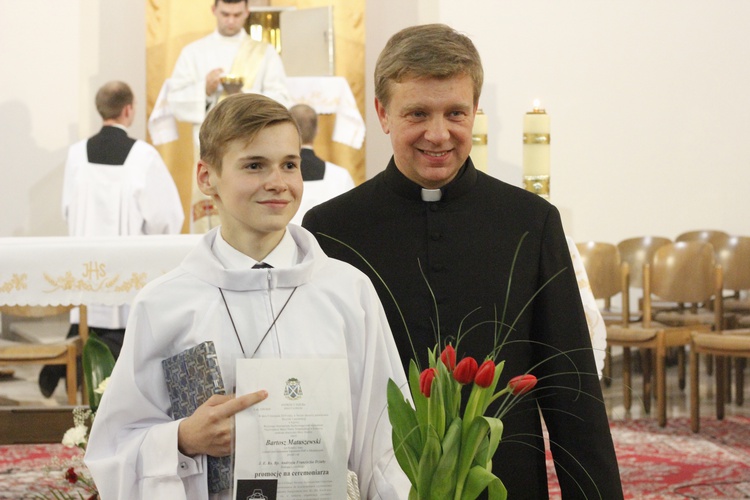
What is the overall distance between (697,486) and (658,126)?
5174 mm

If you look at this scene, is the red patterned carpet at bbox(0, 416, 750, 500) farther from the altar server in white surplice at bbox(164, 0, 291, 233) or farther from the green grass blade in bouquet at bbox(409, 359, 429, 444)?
the green grass blade in bouquet at bbox(409, 359, 429, 444)

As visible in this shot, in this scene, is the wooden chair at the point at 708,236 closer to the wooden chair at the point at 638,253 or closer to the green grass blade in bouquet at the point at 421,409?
the wooden chair at the point at 638,253

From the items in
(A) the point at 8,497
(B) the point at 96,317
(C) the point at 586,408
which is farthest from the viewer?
(B) the point at 96,317

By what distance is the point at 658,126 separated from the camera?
33.9ft

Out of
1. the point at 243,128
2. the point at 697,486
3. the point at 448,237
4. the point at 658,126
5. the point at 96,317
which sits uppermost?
the point at 658,126

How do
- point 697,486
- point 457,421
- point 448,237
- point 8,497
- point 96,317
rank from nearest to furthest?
point 457,421 → point 448,237 → point 8,497 → point 697,486 → point 96,317

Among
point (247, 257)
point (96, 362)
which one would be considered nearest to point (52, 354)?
point (96, 362)

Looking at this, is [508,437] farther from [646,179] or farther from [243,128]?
[646,179]

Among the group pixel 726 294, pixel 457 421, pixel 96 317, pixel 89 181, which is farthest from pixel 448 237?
pixel 726 294

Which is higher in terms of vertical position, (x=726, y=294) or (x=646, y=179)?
(x=646, y=179)

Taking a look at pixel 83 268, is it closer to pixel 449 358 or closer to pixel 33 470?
pixel 33 470

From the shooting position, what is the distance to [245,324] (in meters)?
2.20

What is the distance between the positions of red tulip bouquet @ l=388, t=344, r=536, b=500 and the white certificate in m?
0.15

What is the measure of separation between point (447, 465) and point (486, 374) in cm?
16
